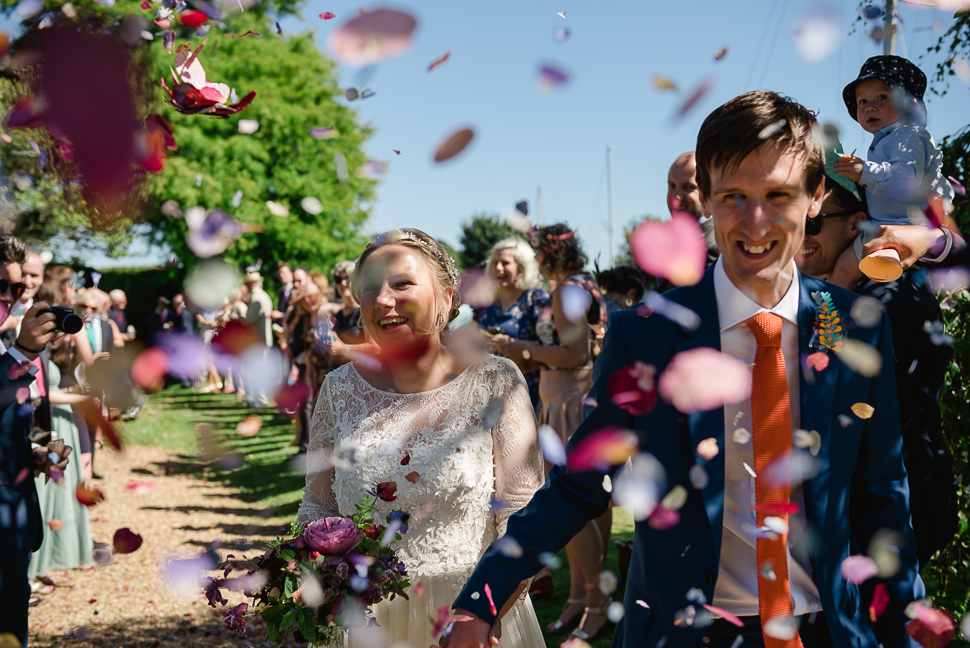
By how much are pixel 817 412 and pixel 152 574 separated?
5.62 meters

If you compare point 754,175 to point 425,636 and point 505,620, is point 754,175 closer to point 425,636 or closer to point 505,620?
point 505,620

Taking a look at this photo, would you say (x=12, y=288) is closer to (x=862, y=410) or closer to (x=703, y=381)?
(x=703, y=381)

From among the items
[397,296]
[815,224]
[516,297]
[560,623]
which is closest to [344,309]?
[516,297]

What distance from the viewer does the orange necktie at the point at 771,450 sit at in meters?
1.49

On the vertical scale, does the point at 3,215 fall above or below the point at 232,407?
above

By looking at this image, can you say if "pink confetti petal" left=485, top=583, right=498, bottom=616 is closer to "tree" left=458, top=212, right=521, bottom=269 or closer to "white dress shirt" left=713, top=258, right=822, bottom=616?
"white dress shirt" left=713, top=258, right=822, bottom=616

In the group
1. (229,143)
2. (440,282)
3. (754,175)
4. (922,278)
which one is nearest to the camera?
(754,175)

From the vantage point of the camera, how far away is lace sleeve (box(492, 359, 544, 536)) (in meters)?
2.46

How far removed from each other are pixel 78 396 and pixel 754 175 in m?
5.42

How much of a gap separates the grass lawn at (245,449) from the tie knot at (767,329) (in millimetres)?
2981

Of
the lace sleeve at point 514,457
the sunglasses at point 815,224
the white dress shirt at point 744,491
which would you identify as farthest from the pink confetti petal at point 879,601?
the sunglasses at point 815,224

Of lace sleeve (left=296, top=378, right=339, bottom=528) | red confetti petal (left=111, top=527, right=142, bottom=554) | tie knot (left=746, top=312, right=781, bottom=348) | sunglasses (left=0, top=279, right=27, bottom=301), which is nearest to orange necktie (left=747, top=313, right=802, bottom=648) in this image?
tie knot (left=746, top=312, right=781, bottom=348)

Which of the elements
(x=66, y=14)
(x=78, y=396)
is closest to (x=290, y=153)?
(x=78, y=396)

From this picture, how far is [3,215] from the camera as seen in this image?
4.31 metres
